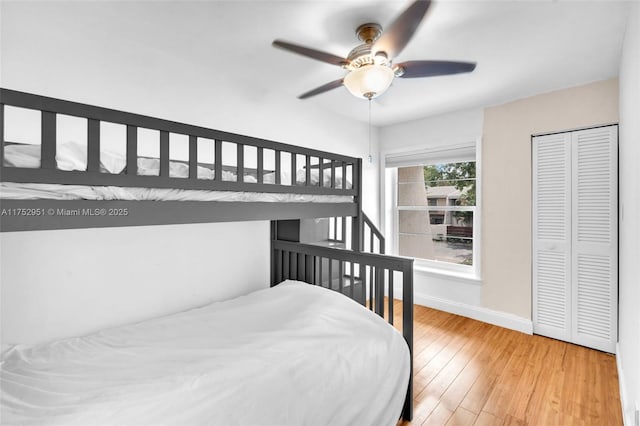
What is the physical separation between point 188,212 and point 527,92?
124 inches

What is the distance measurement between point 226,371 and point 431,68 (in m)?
1.97

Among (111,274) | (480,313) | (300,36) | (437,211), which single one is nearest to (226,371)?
(111,274)

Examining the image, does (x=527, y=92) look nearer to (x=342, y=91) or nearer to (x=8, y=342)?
(x=342, y=91)

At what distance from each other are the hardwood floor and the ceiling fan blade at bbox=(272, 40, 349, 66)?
2182 millimetres

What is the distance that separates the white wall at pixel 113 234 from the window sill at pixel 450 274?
6.73ft

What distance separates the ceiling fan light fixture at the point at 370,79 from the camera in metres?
1.67

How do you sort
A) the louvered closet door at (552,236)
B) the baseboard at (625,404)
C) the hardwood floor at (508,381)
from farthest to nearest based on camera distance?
the louvered closet door at (552,236) < the hardwood floor at (508,381) < the baseboard at (625,404)

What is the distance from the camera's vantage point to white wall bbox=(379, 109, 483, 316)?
10.7 ft

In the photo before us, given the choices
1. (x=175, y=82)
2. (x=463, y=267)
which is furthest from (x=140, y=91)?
(x=463, y=267)

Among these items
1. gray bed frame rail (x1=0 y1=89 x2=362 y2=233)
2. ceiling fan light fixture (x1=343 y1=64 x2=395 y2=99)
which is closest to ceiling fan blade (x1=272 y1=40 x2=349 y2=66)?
ceiling fan light fixture (x1=343 y1=64 x2=395 y2=99)

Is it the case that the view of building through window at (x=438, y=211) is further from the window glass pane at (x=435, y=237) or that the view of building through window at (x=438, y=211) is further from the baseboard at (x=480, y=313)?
the baseboard at (x=480, y=313)

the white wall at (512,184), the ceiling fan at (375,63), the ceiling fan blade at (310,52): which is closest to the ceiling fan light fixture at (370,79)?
the ceiling fan at (375,63)

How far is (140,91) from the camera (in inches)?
82.0

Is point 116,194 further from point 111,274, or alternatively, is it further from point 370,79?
point 370,79
